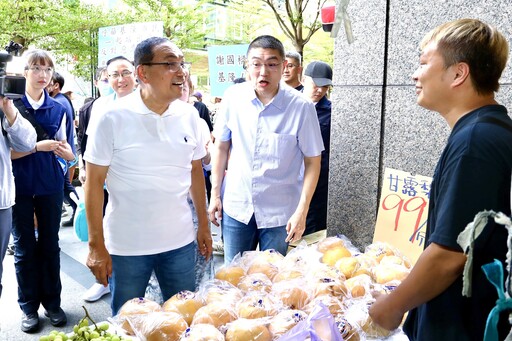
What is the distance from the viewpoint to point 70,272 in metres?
4.73

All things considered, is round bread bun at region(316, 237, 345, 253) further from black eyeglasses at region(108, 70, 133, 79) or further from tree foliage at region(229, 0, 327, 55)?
tree foliage at region(229, 0, 327, 55)

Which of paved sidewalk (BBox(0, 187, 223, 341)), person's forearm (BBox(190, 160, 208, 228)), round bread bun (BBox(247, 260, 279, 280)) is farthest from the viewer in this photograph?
paved sidewalk (BBox(0, 187, 223, 341))

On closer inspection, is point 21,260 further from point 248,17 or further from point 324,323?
point 248,17

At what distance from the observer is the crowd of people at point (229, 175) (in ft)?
3.96

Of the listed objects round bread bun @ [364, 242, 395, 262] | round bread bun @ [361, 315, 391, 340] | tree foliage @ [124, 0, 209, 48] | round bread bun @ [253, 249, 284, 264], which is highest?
tree foliage @ [124, 0, 209, 48]

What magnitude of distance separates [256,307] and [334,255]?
657mm

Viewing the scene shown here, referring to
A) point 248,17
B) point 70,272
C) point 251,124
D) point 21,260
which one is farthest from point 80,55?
point 251,124

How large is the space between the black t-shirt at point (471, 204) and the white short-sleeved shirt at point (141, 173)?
50.9 inches

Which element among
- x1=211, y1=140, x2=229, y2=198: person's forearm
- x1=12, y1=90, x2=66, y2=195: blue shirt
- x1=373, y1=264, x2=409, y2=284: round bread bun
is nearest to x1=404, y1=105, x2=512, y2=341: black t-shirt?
x1=373, y1=264, x2=409, y2=284: round bread bun

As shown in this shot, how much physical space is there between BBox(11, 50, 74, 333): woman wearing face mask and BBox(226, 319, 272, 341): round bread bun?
7.42 feet

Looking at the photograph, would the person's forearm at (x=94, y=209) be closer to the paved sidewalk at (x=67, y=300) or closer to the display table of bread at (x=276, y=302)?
the display table of bread at (x=276, y=302)

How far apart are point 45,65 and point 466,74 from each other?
3101 mm

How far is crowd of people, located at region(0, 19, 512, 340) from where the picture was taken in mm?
1206

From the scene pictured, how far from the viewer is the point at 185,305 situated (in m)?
1.77
